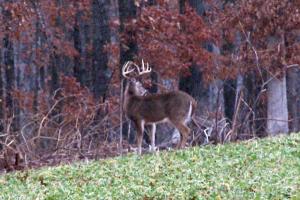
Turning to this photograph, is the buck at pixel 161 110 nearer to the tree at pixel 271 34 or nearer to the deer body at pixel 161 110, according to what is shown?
the deer body at pixel 161 110

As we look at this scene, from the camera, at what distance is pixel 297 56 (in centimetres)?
2539

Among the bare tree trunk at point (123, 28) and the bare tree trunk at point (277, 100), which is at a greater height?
the bare tree trunk at point (123, 28)

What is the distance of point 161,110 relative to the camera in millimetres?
17297

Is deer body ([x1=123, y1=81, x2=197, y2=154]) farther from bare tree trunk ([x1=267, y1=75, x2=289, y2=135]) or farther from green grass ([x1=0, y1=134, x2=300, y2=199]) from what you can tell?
bare tree trunk ([x1=267, y1=75, x2=289, y2=135])

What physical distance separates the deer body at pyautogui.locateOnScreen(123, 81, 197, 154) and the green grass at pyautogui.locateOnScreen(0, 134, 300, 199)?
3.06m

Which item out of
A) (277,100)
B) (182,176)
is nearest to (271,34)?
(277,100)

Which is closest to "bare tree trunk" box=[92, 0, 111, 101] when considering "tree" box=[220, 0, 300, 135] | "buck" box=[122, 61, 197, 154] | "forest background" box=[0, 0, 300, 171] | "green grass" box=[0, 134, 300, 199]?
"forest background" box=[0, 0, 300, 171]

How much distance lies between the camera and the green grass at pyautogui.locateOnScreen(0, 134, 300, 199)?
→ 998 cm

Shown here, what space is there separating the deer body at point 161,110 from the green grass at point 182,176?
306 centimetres

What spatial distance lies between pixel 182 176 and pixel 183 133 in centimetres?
577

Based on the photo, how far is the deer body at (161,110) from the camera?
17.1 meters

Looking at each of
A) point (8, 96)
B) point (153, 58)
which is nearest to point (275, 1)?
point (153, 58)

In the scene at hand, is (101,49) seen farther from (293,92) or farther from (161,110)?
(161,110)

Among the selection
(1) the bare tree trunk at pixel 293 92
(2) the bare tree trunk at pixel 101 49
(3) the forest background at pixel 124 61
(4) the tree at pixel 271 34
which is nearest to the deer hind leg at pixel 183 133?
(3) the forest background at pixel 124 61
